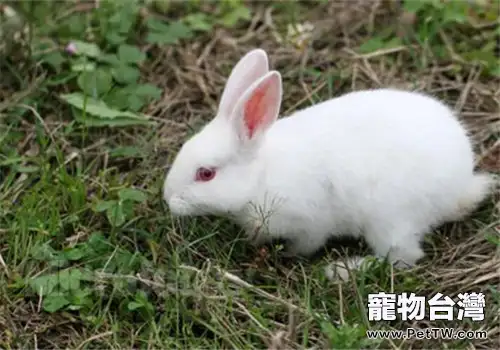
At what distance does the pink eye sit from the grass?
0.19 m

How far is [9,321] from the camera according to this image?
3.42 meters

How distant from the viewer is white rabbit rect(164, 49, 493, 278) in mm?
3613

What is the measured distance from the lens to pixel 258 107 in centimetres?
362

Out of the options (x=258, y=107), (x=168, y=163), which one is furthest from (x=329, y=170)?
(x=168, y=163)

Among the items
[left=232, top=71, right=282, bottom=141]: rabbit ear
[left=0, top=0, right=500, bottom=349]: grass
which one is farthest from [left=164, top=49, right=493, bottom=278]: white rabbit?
[left=0, top=0, right=500, bottom=349]: grass

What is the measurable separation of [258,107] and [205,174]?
12.1 inches

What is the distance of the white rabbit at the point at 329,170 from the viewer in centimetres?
361

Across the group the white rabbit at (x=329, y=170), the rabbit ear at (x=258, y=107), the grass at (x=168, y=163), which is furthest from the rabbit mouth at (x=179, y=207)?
the rabbit ear at (x=258, y=107)

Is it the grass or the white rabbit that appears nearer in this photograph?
the grass

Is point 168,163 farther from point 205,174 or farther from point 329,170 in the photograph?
point 329,170

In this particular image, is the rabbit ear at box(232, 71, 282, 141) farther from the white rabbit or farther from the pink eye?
the pink eye

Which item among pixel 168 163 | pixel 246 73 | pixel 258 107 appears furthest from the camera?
pixel 168 163

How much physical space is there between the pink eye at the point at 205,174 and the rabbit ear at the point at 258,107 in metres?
0.17

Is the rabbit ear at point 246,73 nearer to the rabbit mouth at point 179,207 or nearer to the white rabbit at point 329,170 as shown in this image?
the white rabbit at point 329,170
